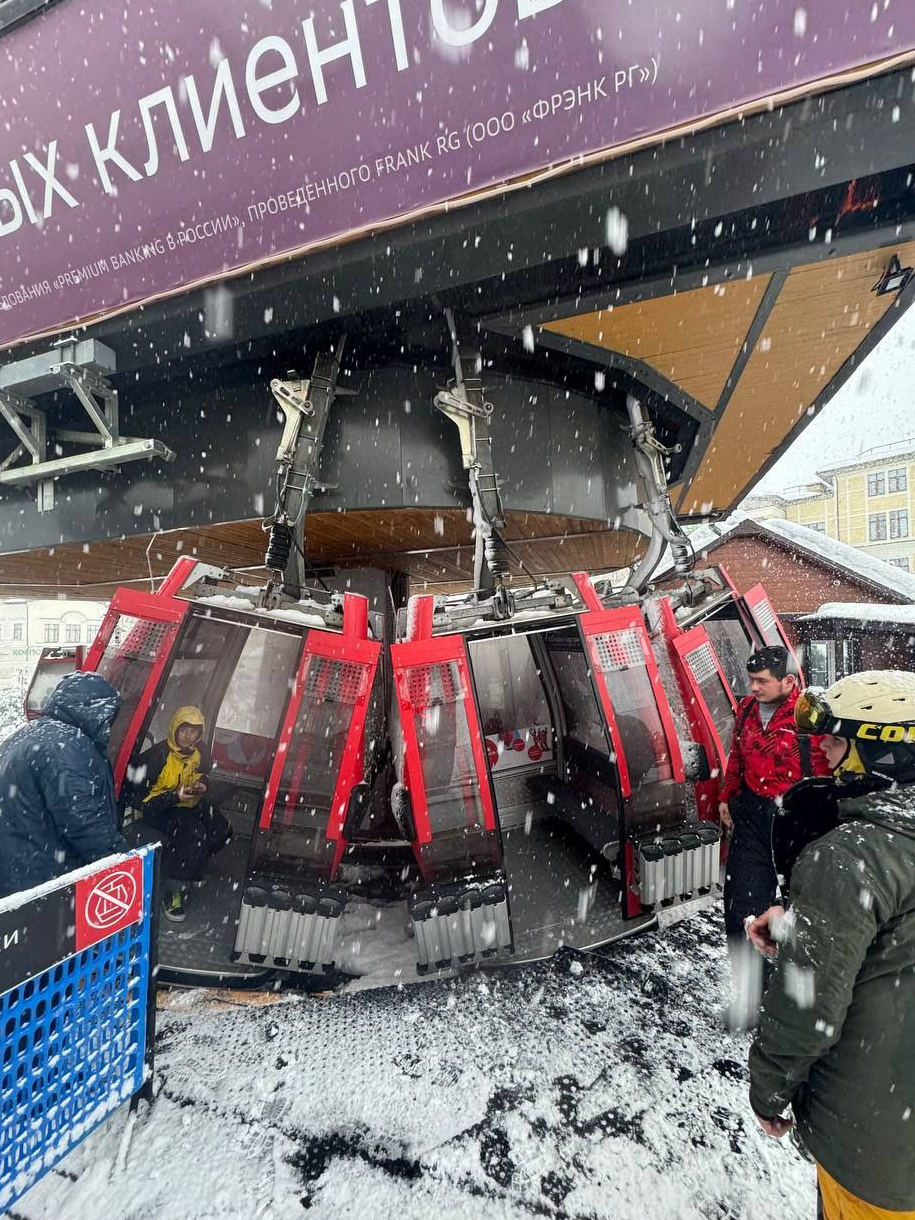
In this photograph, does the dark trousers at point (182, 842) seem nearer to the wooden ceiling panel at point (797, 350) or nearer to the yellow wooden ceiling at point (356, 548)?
the yellow wooden ceiling at point (356, 548)

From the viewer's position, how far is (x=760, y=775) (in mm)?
3193

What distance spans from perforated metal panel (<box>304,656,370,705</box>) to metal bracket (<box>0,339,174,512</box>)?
2753mm

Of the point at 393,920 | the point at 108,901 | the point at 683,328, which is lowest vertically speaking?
the point at 393,920

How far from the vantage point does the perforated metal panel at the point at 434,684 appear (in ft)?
11.5

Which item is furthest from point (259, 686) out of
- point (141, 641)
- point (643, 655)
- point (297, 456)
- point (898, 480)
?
point (898, 480)

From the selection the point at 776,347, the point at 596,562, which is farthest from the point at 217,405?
the point at 596,562

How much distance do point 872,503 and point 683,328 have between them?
131 ft

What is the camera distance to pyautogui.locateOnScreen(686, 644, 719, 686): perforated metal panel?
4.51 metres

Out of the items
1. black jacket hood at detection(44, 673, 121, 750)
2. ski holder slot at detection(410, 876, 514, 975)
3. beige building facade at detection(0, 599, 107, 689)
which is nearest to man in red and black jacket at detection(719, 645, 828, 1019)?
ski holder slot at detection(410, 876, 514, 975)

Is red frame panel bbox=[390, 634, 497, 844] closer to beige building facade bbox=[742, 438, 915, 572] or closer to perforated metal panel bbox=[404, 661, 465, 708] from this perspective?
perforated metal panel bbox=[404, 661, 465, 708]

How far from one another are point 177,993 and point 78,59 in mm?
6008

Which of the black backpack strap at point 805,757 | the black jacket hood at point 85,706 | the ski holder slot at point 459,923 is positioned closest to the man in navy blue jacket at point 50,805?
the black jacket hood at point 85,706

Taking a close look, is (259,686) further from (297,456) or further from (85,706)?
(85,706)

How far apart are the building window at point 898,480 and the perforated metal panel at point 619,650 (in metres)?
41.4
